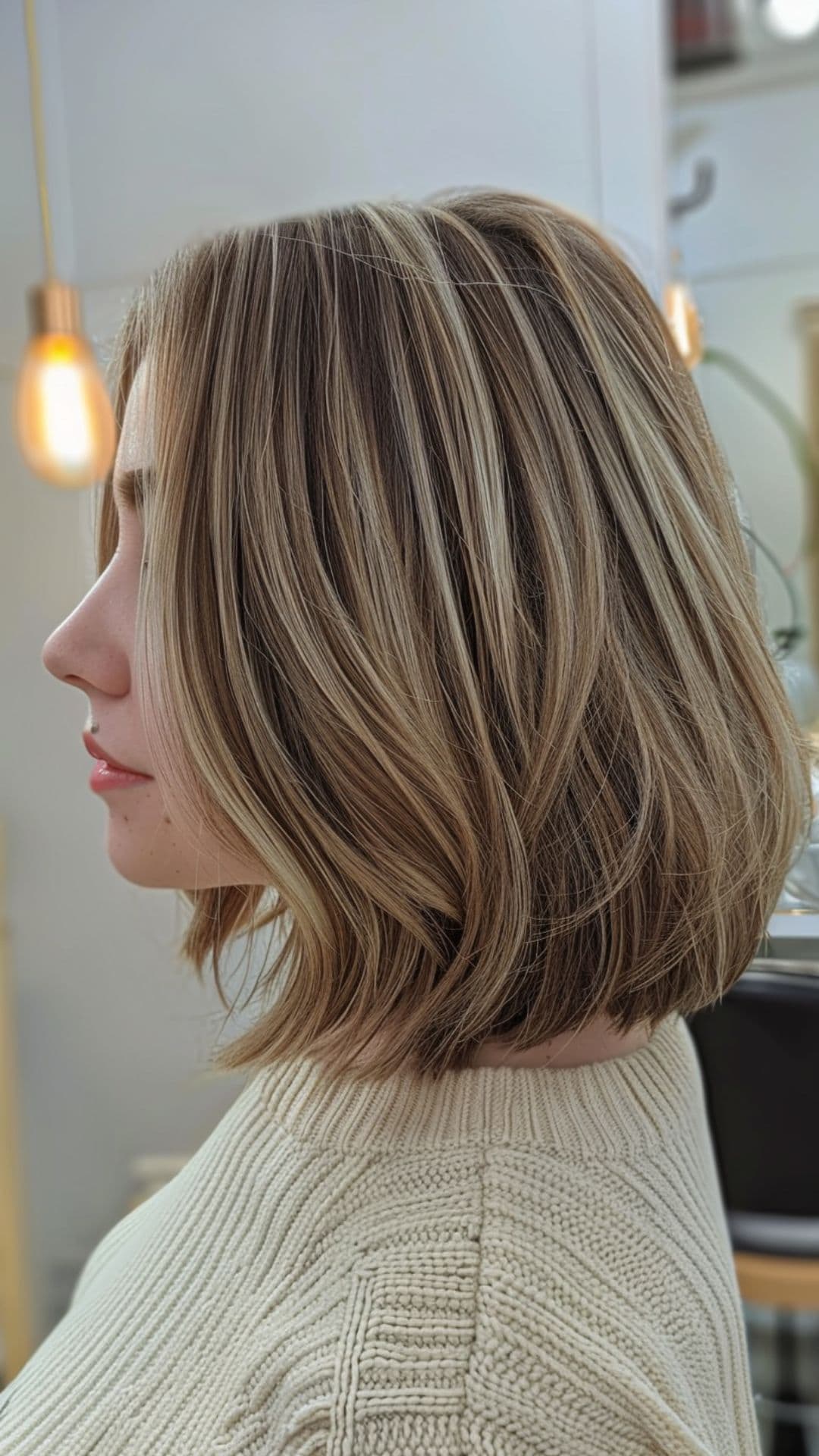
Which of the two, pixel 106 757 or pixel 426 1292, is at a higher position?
pixel 106 757

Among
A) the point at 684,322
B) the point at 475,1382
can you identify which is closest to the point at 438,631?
the point at 475,1382

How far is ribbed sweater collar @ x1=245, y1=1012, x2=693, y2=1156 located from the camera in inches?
19.5

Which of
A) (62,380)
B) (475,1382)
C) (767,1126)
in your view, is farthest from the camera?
(62,380)

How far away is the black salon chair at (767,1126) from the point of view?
99 centimetres

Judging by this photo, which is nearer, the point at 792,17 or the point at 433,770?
the point at 433,770

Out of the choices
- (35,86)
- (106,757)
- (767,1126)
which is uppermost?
(35,86)

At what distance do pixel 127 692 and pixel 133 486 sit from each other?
0.11 meters

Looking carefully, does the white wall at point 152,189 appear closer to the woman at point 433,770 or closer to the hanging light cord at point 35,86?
the hanging light cord at point 35,86

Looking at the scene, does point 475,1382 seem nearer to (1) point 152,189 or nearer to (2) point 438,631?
(2) point 438,631

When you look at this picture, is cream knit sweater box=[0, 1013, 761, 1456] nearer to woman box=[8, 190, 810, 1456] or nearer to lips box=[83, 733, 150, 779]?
woman box=[8, 190, 810, 1456]

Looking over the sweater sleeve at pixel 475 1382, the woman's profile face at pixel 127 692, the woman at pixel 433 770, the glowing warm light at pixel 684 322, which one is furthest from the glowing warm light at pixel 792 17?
the sweater sleeve at pixel 475 1382

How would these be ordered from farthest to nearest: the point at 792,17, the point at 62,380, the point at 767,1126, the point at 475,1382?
the point at 792,17, the point at 62,380, the point at 767,1126, the point at 475,1382

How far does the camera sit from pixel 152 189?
4.70 feet

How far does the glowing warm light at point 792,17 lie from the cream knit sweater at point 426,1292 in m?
1.50
